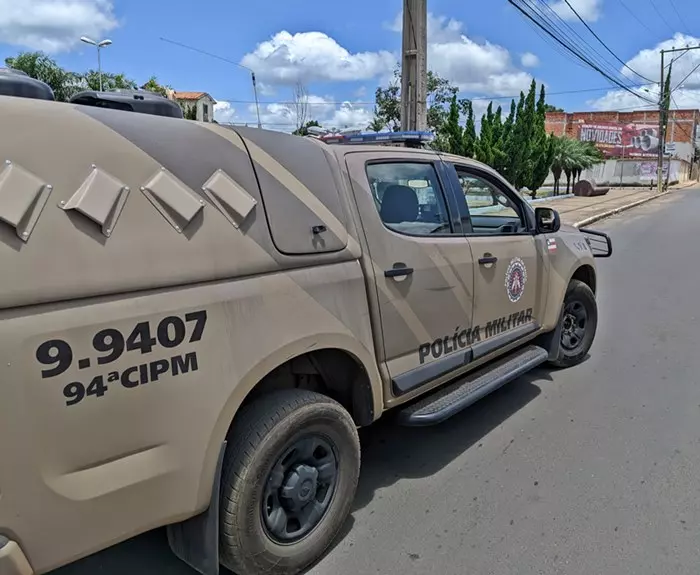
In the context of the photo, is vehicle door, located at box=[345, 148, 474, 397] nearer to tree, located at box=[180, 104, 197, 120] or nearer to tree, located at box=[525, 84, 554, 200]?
tree, located at box=[180, 104, 197, 120]

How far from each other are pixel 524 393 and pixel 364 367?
2377 mm

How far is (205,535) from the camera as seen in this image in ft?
7.48

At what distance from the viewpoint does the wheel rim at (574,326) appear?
5281 millimetres

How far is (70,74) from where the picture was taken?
88.9 ft

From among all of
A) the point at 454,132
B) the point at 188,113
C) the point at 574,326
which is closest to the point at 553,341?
the point at 574,326

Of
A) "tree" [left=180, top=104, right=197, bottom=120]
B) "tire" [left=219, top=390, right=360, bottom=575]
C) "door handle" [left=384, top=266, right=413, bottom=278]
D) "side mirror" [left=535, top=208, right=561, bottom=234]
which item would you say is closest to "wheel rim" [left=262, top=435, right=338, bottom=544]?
"tire" [left=219, top=390, right=360, bottom=575]

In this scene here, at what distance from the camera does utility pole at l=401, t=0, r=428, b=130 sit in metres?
10.7

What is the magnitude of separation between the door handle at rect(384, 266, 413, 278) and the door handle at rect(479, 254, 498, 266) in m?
0.81

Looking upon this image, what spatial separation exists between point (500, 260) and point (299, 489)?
85.3 inches

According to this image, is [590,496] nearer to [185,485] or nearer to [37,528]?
[185,485]

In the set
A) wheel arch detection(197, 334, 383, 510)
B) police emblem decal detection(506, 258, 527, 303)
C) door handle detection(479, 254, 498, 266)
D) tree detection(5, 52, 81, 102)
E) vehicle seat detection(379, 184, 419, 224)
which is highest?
tree detection(5, 52, 81, 102)

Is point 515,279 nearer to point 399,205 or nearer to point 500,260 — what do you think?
point 500,260

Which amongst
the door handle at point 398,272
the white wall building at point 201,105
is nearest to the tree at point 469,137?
the white wall building at point 201,105

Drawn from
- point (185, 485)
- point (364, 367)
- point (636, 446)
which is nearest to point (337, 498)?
point (364, 367)
